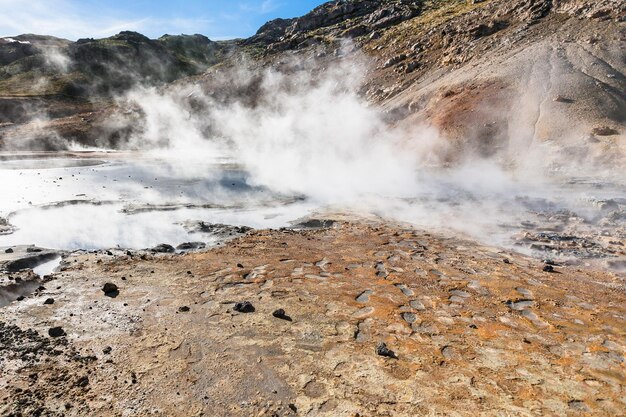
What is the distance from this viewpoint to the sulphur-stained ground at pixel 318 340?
332 cm

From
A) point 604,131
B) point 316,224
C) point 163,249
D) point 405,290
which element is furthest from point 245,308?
point 604,131

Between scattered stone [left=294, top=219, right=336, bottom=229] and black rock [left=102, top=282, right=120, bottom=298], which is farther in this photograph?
scattered stone [left=294, top=219, right=336, bottom=229]

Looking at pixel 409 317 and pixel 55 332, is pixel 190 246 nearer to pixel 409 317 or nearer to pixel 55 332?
pixel 55 332

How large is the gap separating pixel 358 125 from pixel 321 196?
13.9 metres

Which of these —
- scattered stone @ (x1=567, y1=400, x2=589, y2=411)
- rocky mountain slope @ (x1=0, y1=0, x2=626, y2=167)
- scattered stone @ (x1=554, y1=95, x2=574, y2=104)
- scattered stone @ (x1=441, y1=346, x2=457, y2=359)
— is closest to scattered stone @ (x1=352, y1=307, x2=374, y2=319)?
scattered stone @ (x1=441, y1=346, x2=457, y2=359)

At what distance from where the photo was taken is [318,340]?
4242 millimetres

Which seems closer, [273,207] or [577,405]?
[577,405]

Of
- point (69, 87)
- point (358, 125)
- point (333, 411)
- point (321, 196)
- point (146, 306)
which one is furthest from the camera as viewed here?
point (69, 87)

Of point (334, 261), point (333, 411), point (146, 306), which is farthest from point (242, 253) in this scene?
point (333, 411)

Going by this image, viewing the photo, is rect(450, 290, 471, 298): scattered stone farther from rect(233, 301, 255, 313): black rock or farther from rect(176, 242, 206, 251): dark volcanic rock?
rect(176, 242, 206, 251): dark volcanic rock

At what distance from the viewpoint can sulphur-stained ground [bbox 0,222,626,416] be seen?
3.32m

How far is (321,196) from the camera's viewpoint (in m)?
13.7

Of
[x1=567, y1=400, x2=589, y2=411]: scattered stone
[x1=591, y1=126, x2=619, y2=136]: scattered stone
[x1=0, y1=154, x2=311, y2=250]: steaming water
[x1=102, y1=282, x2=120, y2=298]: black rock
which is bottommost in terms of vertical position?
[x1=0, y1=154, x2=311, y2=250]: steaming water

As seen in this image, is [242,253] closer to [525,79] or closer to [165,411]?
[165,411]
